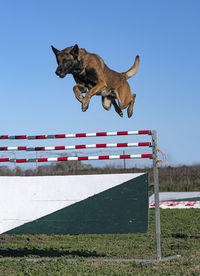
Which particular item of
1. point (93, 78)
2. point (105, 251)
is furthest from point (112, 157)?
point (105, 251)

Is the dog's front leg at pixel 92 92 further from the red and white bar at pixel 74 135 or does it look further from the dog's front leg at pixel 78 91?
the red and white bar at pixel 74 135

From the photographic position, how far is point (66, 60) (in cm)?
489

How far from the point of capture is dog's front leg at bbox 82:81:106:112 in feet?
17.0

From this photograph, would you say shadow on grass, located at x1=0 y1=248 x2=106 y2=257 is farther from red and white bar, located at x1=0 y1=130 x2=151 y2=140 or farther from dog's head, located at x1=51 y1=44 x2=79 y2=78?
dog's head, located at x1=51 y1=44 x2=79 y2=78

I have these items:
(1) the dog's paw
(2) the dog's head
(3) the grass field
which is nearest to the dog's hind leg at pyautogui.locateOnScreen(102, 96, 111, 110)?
(1) the dog's paw

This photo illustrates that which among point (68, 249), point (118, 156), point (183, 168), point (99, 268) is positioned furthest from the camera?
point (183, 168)

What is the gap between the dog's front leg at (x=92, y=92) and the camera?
5.17m

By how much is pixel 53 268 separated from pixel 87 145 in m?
1.64

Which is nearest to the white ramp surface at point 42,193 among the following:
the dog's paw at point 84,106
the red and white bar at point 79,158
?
the red and white bar at point 79,158

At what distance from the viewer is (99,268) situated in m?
5.44

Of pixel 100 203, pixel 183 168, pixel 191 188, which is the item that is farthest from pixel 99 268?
pixel 183 168

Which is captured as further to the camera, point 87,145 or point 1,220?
point 1,220

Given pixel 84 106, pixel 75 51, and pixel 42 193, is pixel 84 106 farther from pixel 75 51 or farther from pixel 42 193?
pixel 42 193

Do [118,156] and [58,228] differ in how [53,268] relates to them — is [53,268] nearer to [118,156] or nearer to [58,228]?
[58,228]
